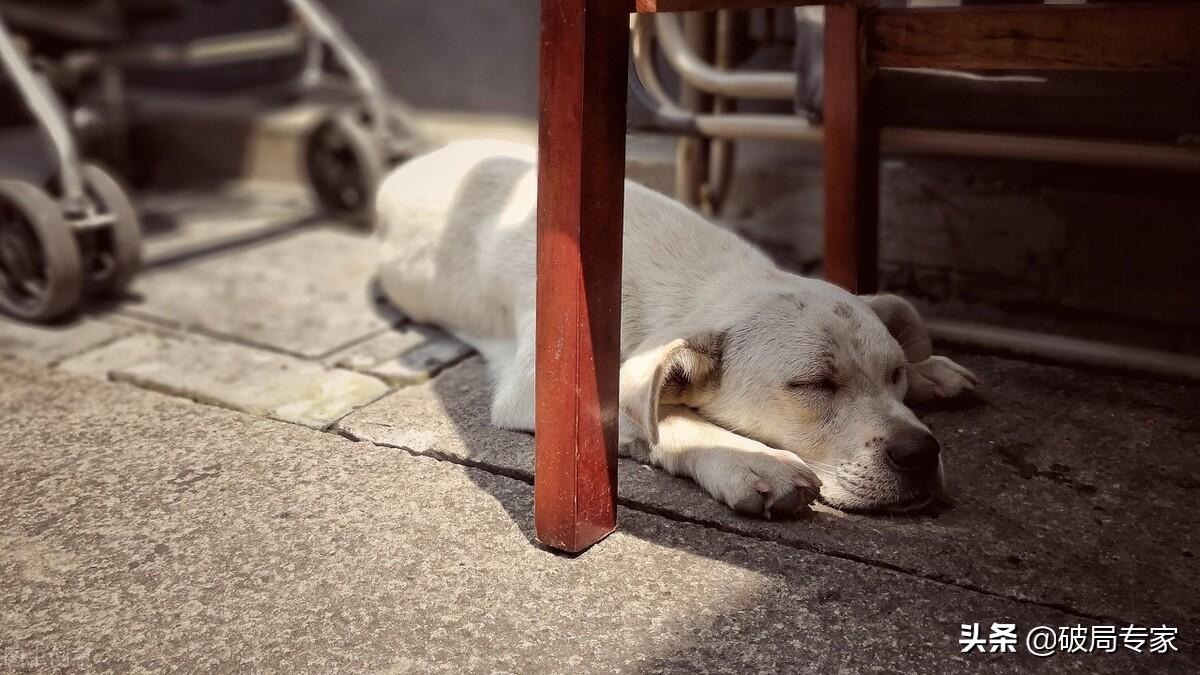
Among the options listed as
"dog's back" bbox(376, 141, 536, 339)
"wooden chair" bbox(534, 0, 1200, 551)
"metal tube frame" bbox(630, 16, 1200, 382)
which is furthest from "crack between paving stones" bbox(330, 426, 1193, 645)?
"metal tube frame" bbox(630, 16, 1200, 382)

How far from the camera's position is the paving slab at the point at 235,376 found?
292 centimetres

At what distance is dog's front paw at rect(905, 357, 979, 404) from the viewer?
2.78 metres

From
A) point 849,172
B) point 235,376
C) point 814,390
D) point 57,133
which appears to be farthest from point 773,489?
point 57,133

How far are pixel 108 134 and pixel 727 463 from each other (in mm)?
4553

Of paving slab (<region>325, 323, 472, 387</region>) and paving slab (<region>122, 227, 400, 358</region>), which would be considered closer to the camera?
paving slab (<region>325, 323, 472, 387</region>)

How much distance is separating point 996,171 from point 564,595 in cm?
233

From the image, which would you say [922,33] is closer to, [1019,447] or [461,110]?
[1019,447]

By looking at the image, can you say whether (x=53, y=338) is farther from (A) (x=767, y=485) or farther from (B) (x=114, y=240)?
(A) (x=767, y=485)

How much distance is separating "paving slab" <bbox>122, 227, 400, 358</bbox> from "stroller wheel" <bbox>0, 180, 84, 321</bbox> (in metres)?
0.28

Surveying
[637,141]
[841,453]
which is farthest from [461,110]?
[841,453]

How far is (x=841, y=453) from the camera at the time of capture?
2.27 metres

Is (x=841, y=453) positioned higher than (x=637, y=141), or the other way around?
(x=637, y=141)

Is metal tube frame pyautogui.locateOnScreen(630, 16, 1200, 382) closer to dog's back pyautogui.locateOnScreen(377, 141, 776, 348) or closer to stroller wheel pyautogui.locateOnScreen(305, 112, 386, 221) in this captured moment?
dog's back pyautogui.locateOnScreen(377, 141, 776, 348)

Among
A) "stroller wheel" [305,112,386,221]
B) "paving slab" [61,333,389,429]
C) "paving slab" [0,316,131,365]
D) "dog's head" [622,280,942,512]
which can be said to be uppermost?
"stroller wheel" [305,112,386,221]
